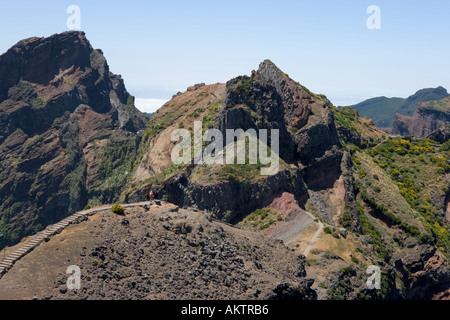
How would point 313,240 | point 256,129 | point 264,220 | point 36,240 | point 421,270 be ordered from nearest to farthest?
point 36,240, point 313,240, point 264,220, point 421,270, point 256,129

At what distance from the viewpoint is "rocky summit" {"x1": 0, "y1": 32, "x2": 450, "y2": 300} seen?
4853 cm

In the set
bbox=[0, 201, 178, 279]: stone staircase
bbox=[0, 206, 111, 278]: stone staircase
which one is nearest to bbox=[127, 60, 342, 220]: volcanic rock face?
bbox=[0, 201, 178, 279]: stone staircase

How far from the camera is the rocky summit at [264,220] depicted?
48.5m

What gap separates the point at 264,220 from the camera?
81188 millimetres

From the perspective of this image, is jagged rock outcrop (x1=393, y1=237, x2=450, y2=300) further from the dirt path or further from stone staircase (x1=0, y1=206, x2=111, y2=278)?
stone staircase (x1=0, y1=206, x2=111, y2=278)

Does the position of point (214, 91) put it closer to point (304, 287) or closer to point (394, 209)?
point (394, 209)

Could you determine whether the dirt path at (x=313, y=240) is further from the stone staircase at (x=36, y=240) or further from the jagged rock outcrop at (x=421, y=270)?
the stone staircase at (x=36, y=240)

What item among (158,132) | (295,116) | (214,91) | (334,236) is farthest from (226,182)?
(214,91)

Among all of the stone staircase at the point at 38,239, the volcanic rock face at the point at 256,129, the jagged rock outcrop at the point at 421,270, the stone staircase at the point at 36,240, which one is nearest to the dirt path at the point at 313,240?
the volcanic rock face at the point at 256,129

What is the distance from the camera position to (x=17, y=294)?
4197 centimetres

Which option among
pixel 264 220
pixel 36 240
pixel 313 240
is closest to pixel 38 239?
pixel 36 240

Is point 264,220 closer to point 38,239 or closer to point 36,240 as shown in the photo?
point 38,239

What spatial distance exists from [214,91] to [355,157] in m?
37.0

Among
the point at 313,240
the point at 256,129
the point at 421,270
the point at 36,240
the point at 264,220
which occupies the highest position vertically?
the point at 256,129
